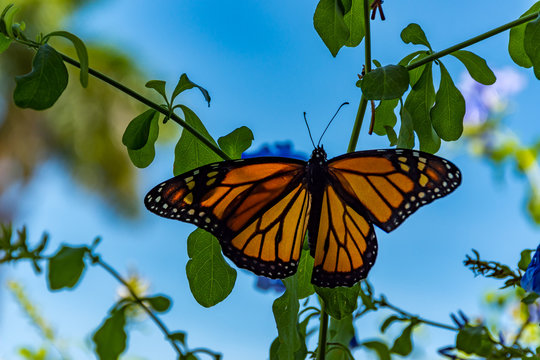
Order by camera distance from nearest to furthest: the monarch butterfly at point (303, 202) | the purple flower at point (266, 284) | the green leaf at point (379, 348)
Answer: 1. the monarch butterfly at point (303, 202)
2. the green leaf at point (379, 348)
3. the purple flower at point (266, 284)

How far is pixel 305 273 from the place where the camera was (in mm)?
697

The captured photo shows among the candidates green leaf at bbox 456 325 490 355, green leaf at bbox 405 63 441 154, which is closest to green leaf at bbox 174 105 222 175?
green leaf at bbox 405 63 441 154

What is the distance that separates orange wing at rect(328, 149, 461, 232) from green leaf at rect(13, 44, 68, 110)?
299 millimetres

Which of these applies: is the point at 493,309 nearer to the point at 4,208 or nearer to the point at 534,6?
the point at 534,6

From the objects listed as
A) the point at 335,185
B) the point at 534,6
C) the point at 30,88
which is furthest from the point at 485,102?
the point at 30,88

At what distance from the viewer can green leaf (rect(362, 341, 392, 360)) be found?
2.81ft

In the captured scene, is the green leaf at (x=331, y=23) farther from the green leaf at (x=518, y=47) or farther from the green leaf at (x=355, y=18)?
the green leaf at (x=518, y=47)

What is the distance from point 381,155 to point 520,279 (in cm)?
21

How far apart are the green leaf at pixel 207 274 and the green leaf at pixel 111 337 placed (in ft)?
0.47

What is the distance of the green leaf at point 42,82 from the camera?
0.53m

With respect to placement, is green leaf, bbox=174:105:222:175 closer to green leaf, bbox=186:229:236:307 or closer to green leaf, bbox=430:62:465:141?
green leaf, bbox=186:229:236:307

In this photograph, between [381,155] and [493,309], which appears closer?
[381,155]

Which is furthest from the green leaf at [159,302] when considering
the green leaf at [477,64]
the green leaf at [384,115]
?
the green leaf at [477,64]

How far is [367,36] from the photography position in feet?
1.99
